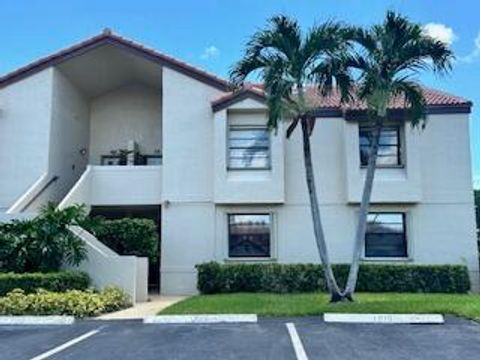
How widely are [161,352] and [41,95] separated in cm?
1561

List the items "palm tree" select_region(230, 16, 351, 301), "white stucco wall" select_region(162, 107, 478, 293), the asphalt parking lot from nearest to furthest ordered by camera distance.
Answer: the asphalt parking lot → "palm tree" select_region(230, 16, 351, 301) → "white stucco wall" select_region(162, 107, 478, 293)

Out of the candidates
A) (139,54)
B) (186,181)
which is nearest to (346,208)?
(186,181)

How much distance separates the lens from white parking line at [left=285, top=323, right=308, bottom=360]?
29.2ft

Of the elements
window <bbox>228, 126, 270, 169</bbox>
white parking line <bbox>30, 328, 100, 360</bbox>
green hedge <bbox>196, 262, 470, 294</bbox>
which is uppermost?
window <bbox>228, 126, 270, 169</bbox>

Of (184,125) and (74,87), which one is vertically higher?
(74,87)

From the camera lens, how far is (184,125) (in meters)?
21.9

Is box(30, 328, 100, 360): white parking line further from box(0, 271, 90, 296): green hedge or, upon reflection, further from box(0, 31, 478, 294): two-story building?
box(0, 31, 478, 294): two-story building

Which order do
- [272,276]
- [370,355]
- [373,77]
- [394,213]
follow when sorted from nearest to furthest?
[370,355]
[373,77]
[272,276]
[394,213]

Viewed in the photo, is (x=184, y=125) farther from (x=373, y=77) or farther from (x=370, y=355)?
(x=370, y=355)

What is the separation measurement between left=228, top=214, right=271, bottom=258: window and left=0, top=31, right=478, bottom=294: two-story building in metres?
0.04

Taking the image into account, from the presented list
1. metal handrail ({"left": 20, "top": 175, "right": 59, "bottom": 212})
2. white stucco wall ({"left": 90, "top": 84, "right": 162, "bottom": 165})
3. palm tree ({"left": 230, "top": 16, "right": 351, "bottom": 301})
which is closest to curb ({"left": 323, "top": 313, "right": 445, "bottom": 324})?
palm tree ({"left": 230, "top": 16, "right": 351, "bottom": 301})

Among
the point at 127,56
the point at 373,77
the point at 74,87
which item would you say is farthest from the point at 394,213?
the point at 74,87

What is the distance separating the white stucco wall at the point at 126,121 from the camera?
81.7ft

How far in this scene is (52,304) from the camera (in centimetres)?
1412
